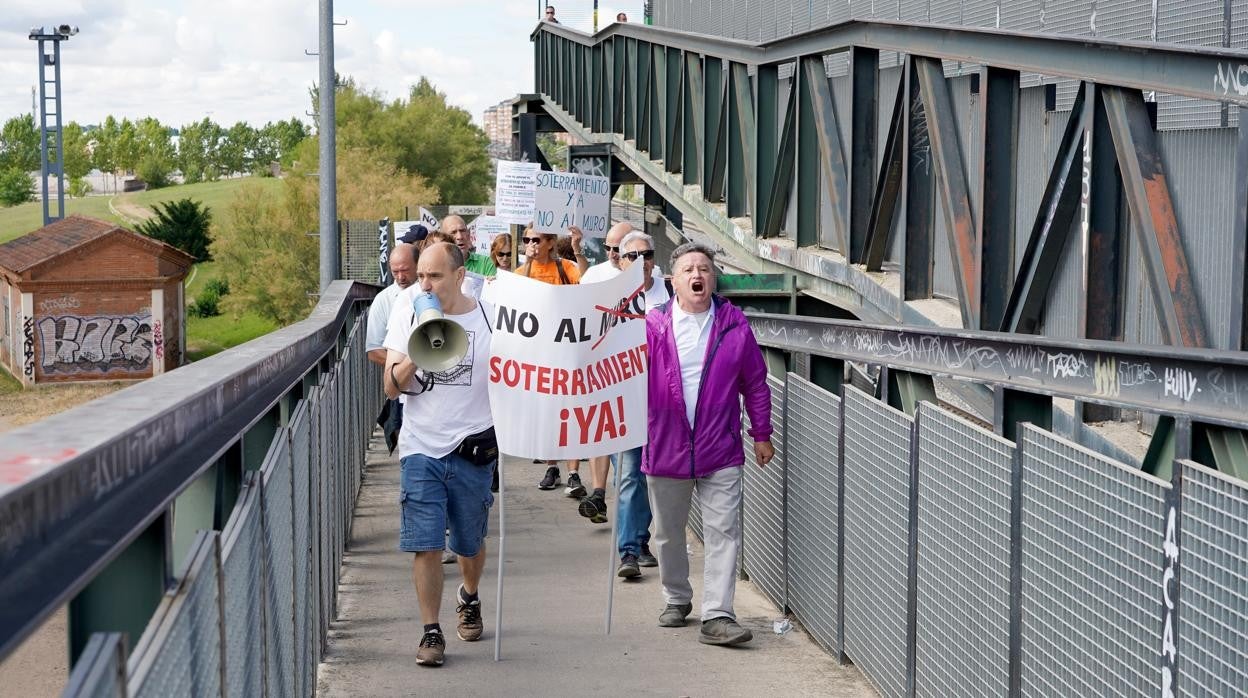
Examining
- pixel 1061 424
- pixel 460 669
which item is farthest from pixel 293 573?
pixel 1061 424

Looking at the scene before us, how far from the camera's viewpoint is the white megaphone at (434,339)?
23.8 feet

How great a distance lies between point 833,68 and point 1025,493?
13.3 m

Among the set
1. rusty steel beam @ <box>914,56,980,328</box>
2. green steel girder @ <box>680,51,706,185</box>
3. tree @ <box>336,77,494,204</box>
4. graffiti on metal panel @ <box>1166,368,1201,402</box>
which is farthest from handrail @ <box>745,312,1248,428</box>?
tree @ <box>336,77,494,204</box>

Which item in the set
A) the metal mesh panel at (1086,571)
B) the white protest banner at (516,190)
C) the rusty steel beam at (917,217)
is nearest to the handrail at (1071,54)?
the rusty steel beam at (917,217)

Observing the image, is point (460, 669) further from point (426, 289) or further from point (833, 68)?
point (833, 68)

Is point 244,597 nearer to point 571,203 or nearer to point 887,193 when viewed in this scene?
point 887,193

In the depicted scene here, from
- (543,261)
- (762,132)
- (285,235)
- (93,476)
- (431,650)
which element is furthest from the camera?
(285,235)

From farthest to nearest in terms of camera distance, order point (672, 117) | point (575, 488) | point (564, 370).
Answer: point (672, 117) → point (575, 488) → point (564, 370)

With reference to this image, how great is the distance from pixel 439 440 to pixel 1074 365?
3374 millimetres

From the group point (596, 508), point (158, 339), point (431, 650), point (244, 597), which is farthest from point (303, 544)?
point (158, 339)

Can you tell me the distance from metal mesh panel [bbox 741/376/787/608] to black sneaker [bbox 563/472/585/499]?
2.68 meters

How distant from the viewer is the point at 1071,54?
802 centimetres

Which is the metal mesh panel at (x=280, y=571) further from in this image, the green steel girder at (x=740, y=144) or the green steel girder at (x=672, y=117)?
the green steel girder at (x=672, y=117)

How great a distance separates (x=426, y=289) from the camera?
762 centimetres
